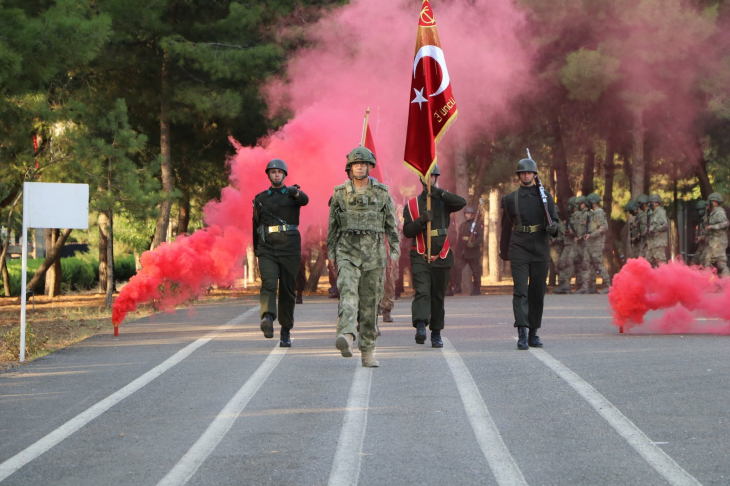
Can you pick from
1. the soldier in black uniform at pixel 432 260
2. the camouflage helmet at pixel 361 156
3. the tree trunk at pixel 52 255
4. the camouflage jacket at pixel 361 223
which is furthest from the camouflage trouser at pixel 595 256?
the camouflage helmet at pixel 361 156

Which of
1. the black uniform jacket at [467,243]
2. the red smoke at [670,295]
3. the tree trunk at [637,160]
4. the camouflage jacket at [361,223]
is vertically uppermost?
the tree trunk at [637,160]

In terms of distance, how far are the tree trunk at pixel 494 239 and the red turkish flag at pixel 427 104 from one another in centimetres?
2398

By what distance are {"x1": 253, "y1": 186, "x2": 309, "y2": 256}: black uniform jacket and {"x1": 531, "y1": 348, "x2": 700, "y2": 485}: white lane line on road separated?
10.5ft

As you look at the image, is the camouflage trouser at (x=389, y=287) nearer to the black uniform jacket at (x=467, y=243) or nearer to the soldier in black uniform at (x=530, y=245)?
the soldier in black uniform at (x=530, y=245)

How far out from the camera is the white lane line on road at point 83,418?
17.2 feet

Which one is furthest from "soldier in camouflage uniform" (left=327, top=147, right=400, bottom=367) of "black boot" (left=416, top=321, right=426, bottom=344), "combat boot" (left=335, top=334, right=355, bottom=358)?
"black boot" (left=416, top=321, right=426, bottom=344)

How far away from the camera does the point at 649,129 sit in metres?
24.7

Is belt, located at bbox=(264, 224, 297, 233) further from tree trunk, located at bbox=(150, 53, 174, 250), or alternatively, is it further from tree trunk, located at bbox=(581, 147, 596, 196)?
tree trunk, located at bbox=(581, 147, 596, 196)

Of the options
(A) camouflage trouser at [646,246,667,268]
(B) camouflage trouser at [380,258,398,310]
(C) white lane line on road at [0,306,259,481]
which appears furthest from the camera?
(A) camouflage trouser at [646,246,667,268]

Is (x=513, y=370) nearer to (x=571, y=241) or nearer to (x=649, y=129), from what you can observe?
(x=571, y=241)

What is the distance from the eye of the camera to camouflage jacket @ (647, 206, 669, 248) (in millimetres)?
19875

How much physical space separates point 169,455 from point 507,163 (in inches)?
880

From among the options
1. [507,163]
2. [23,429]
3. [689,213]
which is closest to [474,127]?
[507,163]

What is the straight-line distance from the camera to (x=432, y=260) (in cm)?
1020
